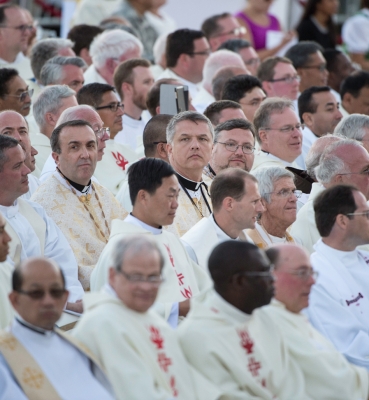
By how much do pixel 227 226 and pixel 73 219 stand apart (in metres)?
1.06

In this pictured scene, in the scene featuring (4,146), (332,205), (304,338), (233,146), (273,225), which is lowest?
(273,225)

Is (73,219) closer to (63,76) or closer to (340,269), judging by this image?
(340,269)

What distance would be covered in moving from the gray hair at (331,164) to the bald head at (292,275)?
6.69 feet

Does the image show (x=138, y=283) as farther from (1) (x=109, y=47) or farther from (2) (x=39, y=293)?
(1) (x=109, y=47)

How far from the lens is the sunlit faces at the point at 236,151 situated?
7098 mm

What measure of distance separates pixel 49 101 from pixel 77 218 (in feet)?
5.23

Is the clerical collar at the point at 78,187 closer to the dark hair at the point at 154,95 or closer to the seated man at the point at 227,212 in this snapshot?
the seated man at the point at 227,212

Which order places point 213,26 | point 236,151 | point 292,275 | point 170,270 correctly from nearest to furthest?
point 292,275, point 170,270, point 236,151, point 213,26

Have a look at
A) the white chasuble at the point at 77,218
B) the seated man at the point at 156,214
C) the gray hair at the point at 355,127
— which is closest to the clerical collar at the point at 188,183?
the white chasuble at the point at 77,218

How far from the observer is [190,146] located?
652 cm

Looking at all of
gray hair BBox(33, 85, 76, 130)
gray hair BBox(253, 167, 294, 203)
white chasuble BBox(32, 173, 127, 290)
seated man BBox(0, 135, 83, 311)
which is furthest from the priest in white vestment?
gray hair BBox(33, 85, 76, 130)

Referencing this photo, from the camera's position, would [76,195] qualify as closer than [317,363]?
No

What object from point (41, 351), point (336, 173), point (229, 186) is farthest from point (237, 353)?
point (336, 173)

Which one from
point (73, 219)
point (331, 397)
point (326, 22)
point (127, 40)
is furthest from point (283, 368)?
point (326, 22)
